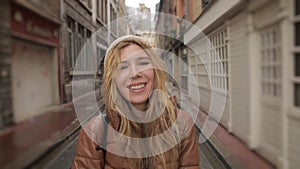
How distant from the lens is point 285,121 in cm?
26

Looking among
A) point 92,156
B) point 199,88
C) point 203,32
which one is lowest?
point 92,156

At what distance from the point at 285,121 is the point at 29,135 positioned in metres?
0.25

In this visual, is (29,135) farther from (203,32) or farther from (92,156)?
(203,32)

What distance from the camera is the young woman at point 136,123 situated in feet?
1.51

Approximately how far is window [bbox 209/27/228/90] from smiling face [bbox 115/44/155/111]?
11 centimetres

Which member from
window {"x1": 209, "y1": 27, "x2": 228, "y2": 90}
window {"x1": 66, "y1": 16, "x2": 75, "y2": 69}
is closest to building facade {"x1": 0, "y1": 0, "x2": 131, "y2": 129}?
window {"x1": 66, "y1": 16, "x2": 75, "y2": 69}

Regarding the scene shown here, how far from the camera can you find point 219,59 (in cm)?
46

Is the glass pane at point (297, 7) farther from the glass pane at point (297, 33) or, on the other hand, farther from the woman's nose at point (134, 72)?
the woman's nose at point (134, 72)

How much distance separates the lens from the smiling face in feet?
1.48

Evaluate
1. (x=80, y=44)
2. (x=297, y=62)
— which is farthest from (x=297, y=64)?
(x=80, y=44)

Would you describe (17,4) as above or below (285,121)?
above

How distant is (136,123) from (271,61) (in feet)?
0.95

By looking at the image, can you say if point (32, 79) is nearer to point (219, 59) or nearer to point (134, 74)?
point (134, 74)

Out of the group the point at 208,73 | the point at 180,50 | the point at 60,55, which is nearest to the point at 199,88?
the point at 208,73
